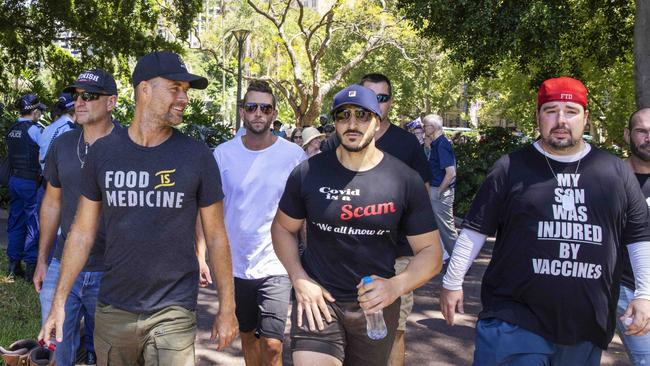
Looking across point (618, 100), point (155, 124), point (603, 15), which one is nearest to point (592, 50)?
point (603, 15)

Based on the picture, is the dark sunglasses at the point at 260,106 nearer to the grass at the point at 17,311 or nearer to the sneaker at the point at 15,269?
the grass at the point at 17,311

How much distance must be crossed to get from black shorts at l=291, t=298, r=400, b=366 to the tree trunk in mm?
10518

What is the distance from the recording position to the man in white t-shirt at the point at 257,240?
15.3ft

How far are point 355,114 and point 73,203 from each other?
1783mm

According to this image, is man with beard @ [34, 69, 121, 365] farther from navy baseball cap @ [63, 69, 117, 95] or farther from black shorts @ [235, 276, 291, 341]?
black shorts @ [235, 276, 291, 341]

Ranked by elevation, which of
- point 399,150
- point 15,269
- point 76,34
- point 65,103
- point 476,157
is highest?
point 76,34

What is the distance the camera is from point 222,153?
4.94 meters

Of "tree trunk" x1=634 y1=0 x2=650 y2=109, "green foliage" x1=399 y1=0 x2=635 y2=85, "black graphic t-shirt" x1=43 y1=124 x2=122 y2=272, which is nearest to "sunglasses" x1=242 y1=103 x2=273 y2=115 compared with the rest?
"black graphic t-shirt" x1=43 y1=124 x2=122 y2=272

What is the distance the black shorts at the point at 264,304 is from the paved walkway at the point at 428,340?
1.15m

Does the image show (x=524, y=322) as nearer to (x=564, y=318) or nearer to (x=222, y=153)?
(x=564, y=318)

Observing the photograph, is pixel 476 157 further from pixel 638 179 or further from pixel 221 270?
pixel 221 270

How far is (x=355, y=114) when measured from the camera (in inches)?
141

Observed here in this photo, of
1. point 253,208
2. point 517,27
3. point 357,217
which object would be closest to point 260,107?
point 253,208

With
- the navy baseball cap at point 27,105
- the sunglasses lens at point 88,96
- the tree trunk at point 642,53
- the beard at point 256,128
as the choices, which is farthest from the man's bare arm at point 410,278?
the tree trunk at point 642,53
